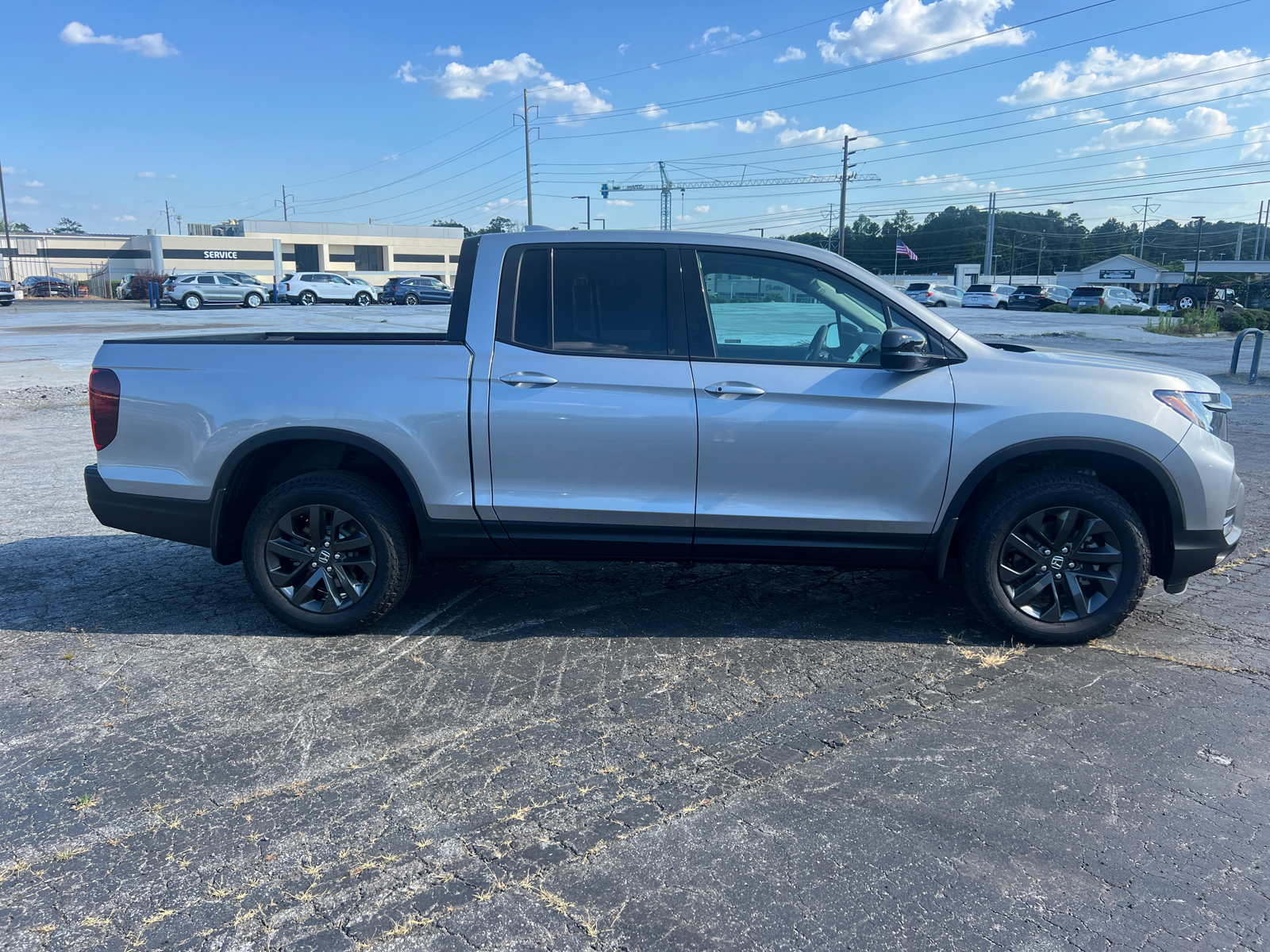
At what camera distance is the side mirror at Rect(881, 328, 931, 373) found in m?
4.02

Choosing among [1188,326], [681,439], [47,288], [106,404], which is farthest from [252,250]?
[681,439]

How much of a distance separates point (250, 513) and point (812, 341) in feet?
9.71

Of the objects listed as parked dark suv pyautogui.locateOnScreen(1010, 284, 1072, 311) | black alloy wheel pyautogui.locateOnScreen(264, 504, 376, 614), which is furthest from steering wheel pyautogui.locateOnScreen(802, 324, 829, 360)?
parked dark suv pyautogui.locateOnScreen(1010, 284, 1072, 311)

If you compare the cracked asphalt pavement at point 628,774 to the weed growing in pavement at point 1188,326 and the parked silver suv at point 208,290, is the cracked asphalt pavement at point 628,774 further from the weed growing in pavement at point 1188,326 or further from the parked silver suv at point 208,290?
the parked silver suv at point 208,290

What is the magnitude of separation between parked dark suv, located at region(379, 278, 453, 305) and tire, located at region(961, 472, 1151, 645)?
1755 inches

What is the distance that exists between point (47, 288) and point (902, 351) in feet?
231

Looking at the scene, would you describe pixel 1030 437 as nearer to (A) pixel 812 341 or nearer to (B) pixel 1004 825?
(A) pixel 812 341

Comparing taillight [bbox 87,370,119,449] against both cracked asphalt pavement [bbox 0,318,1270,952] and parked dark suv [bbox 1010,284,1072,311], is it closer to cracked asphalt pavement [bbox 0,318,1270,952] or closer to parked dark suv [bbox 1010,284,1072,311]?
cracked asphalt pavement [bbox 0,318,1270,952]

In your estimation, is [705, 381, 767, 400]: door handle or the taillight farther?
the taillight

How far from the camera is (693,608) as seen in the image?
4.86m

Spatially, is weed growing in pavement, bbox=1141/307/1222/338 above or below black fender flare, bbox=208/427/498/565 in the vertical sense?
above

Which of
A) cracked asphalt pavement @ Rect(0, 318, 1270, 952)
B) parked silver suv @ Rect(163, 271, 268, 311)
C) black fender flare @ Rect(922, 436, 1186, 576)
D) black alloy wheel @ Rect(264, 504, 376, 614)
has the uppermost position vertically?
parked silver suv @ Rect(163, 271, 268, 311)

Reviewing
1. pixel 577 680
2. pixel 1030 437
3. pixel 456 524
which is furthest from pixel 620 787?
pixel 1030 437

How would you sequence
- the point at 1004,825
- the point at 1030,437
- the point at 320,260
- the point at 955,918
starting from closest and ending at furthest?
the point at 955,918 → the point at 1004,825 → the point at 1030,437 → the point at 320,260
